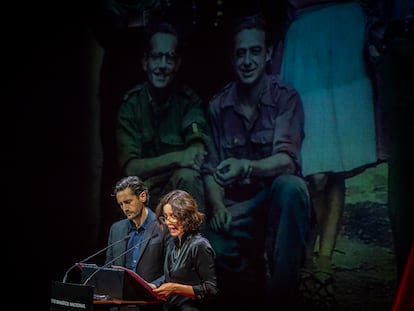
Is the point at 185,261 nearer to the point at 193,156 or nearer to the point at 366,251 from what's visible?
the point at 366,251

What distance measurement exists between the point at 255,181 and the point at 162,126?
93 cm

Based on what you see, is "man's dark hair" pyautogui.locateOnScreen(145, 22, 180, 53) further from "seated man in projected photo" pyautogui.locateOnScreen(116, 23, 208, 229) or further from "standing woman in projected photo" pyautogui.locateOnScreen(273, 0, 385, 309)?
"standing woman in projected photo" pyautogui.locateOnScreen(273, 0, 385, 309)

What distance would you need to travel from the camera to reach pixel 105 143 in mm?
5566

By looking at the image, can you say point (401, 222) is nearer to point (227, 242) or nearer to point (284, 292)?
point (284, 292)

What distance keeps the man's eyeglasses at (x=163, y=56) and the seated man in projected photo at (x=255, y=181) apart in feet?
1.61

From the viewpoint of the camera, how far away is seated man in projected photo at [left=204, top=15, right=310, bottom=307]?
4918mm

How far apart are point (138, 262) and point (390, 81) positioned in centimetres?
229

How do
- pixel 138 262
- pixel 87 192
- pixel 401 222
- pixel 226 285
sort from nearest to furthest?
1. pixel 138 262
2. pixel 401 222
3. pixel 226 285
4. pixel 87 192

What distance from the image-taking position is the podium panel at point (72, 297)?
3.17 m

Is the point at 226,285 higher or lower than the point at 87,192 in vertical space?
lower

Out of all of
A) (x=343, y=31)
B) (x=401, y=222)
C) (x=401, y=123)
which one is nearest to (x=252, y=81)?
(x=343, y=31)

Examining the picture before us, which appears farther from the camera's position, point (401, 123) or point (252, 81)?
point (252, 81)

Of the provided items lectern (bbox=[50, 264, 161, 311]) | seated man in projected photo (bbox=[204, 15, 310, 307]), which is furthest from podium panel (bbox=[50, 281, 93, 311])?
seated man in projected photo (bbox=[204, 15, 310, 307])

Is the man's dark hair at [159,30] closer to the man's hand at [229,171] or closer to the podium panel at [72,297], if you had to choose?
the man's hand at [229,171]
